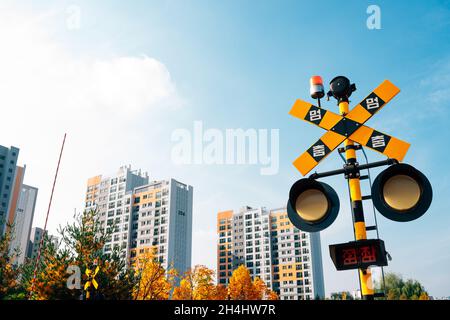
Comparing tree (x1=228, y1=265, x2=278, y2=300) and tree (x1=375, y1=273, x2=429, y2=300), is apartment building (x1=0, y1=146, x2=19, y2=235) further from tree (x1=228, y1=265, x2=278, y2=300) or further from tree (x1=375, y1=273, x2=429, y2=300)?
tree (x1=375, y1=273, x2=429, y2=300)

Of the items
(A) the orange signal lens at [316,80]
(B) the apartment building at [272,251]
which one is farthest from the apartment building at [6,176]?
(A) the orange signal lens at [316,80]

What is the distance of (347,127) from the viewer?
3.87 metres

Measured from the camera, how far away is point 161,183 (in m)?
94.8

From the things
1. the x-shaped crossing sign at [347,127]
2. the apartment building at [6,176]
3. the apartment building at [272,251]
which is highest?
the apartment building at [6,176]

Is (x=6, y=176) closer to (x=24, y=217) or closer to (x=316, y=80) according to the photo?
(x=24, y=217)

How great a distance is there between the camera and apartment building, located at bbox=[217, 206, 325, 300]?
3698 inches

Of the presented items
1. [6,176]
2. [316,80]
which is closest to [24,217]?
[6,176]

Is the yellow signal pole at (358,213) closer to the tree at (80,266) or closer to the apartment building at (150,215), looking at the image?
the tree at (80,266)

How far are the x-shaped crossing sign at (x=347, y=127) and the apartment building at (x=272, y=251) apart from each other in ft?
306

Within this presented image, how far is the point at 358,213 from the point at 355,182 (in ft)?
1.05

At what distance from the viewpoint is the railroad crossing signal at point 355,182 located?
2955 mm

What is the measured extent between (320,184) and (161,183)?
93.2 metres
